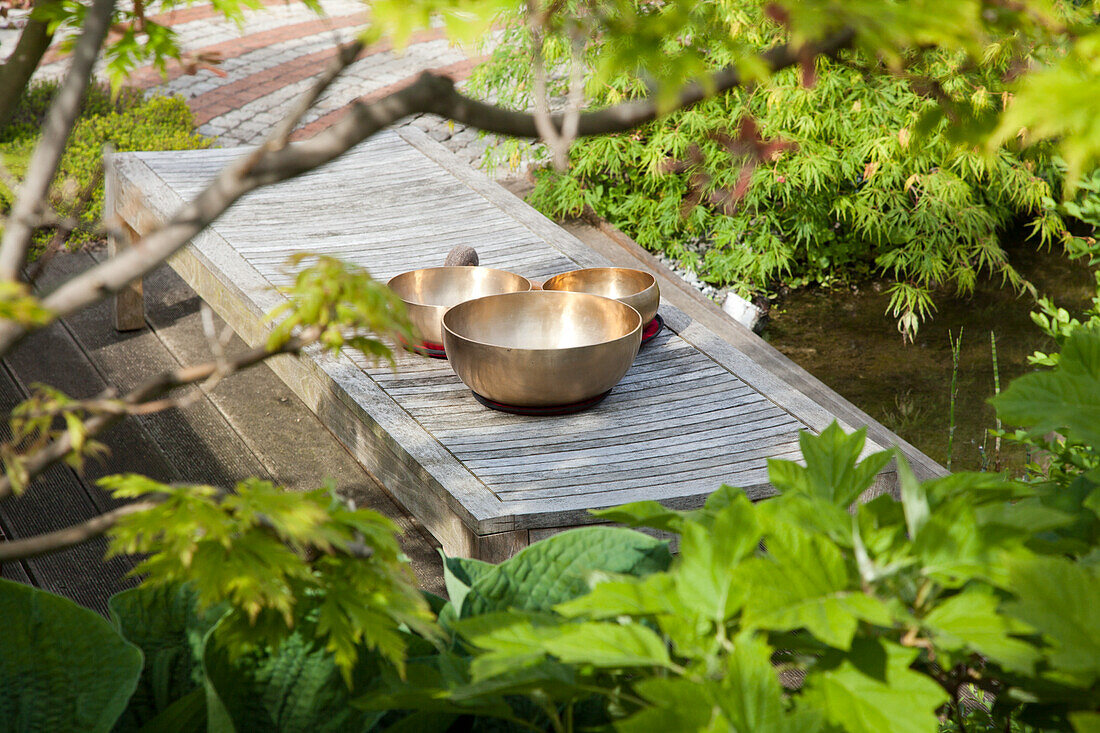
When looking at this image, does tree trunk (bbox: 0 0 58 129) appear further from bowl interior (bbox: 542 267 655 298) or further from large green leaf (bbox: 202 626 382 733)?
bowl interior (bbox: 542 267 655 298)

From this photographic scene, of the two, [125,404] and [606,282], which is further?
[606,282]

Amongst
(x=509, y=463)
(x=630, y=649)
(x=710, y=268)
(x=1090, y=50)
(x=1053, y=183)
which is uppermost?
(x=1090, y=50)

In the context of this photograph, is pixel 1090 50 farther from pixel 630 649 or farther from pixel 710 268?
pixel 710 268

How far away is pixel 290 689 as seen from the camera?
3.33 ft

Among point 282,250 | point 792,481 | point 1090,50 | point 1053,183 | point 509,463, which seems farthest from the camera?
point 1053,183

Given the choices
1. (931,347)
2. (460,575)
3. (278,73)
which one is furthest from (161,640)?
(278,73)

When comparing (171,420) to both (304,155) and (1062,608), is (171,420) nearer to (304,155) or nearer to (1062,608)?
(304,155)

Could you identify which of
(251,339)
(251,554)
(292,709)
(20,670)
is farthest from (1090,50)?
(251,339)

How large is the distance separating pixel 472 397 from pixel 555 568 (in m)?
1.25

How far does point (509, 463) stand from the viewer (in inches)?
79.8

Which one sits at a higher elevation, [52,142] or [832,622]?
[52,142]

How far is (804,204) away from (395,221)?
2.58 m

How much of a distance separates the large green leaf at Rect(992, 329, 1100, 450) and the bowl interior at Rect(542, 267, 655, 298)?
1747mm

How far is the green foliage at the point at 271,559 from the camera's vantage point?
0.78 m
